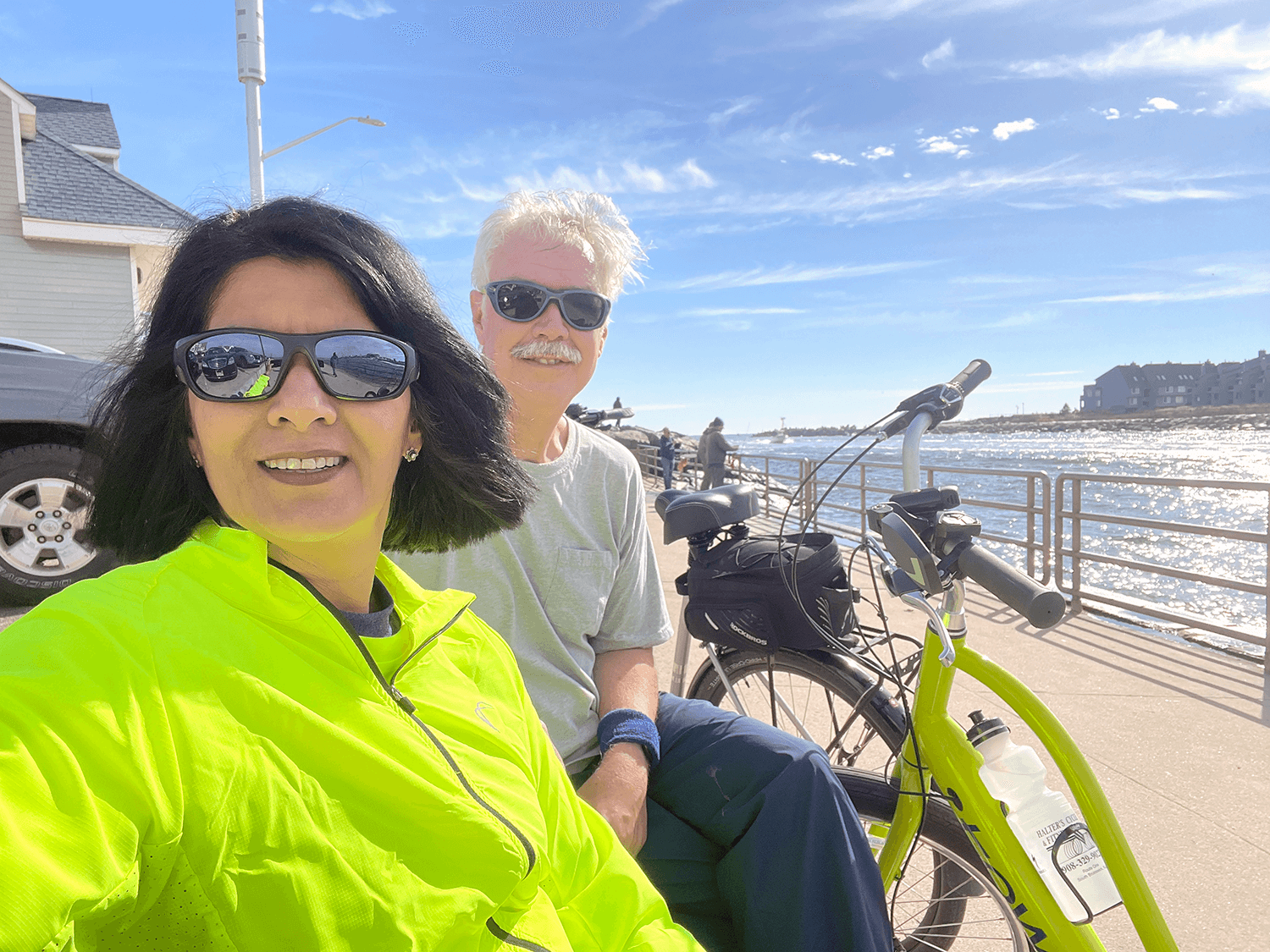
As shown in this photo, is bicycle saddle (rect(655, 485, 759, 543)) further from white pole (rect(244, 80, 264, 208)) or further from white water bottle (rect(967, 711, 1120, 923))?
white pole (rect(244, 80, 264, 208))

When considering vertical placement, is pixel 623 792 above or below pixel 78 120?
below

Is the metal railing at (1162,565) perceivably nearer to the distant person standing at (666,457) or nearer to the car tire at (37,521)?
the car tire at (37,521)

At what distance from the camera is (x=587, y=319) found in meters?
2.08

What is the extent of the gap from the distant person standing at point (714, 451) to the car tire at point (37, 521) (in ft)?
32.0

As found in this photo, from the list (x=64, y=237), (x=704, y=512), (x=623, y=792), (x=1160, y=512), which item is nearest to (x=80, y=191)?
(x=64, y=237)

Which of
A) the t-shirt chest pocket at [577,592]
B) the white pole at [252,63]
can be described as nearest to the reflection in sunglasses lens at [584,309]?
the t-shirt chest pocket at [577,592]

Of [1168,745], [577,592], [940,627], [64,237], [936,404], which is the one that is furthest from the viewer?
[64,237]

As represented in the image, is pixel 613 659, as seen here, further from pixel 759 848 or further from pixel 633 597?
pixel 759 848

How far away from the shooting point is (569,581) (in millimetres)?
1891

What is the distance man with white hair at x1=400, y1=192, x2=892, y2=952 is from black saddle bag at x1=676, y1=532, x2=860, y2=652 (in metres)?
0.31

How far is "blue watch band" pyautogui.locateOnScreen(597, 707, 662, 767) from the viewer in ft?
5.53

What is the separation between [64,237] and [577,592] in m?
14.2

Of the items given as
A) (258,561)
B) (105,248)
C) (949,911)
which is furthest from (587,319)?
(105,248)

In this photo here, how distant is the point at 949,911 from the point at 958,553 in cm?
100
